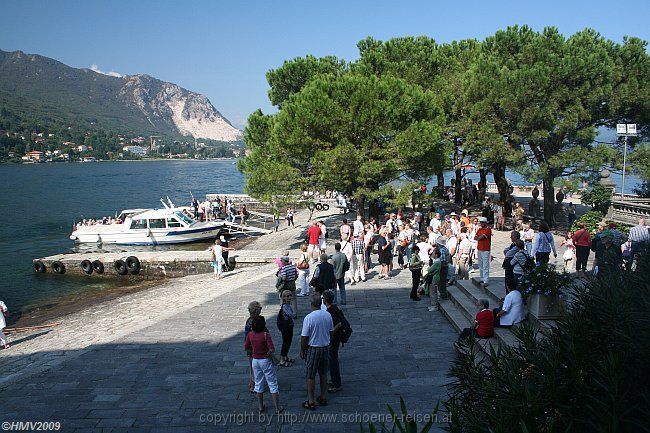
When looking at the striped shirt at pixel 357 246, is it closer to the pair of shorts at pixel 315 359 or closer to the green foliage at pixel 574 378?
the pair of shorts at pixel 315 359

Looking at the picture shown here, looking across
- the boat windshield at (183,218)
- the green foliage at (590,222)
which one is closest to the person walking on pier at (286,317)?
the green foliage at (590,222)

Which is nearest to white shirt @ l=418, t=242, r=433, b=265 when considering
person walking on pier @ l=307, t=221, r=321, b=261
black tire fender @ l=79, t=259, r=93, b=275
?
person walking on pier @ l=307, t=221, r=321, b=261

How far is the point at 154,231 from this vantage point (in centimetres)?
3111

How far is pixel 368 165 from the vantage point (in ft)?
73.4

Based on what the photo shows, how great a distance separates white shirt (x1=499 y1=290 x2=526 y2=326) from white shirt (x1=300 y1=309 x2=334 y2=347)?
11.1 feet

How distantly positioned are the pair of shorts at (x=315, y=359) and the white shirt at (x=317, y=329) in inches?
2.9

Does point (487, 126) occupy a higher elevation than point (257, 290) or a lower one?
higher

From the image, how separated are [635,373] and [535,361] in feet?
2.03

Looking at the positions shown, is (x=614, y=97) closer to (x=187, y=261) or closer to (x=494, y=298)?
(x=494, y=298)

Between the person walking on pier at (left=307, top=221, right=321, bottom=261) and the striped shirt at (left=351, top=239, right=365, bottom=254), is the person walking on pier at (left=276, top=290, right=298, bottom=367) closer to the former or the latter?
Answer: the striped shirt at (left=351, top=239, right=365, bottom=254)

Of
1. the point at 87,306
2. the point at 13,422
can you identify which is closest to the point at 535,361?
the point at 13,422

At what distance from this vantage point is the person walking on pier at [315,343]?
6980 mm

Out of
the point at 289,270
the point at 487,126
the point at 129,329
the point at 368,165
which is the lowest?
the point at 129,329

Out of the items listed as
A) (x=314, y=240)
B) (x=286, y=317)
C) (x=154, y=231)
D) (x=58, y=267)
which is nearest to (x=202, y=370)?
(x=286, y=317)
